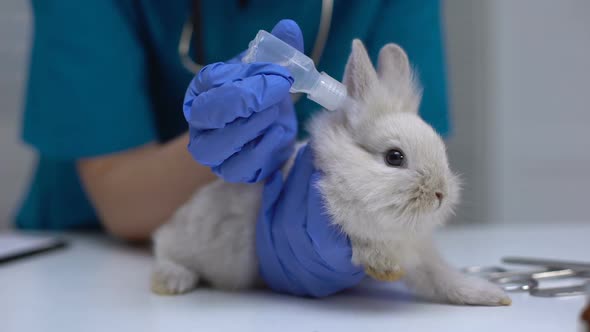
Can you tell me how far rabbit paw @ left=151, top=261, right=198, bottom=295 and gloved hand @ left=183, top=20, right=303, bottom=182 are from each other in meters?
0.17

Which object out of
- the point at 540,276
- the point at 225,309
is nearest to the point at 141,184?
the point at 225,309

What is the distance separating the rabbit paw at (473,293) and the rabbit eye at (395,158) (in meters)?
0.16

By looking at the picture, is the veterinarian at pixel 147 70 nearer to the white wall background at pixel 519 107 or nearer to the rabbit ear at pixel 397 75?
the rabbit ear at pixel 397 75

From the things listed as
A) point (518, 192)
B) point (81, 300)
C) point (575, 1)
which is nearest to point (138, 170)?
point (81, 300)

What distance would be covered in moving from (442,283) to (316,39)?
1.32 feet

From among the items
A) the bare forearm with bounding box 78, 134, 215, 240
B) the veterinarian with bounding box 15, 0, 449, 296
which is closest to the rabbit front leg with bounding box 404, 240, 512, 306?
the veterinarian with bounding box 15, 0, 449, 296

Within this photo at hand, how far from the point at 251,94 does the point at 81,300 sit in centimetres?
37

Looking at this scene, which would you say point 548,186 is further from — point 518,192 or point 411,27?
point 411,27

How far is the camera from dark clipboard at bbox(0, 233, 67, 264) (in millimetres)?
938

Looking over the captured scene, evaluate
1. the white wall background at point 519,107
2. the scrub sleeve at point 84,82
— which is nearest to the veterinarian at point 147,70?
the scrub sleeve at point 84,82

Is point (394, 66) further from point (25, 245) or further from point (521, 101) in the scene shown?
point (521, 101)

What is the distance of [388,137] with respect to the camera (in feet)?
1.91

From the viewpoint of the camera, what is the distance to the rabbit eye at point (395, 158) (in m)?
0.58

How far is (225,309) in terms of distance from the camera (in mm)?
633
